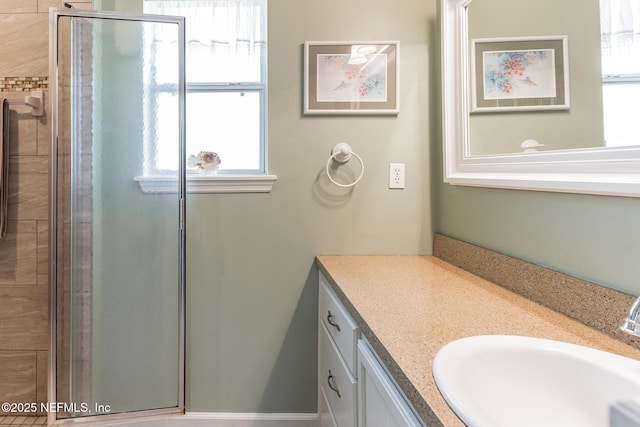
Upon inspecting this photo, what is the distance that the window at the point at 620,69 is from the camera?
0.74 m

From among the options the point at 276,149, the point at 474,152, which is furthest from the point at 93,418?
the point at 474,152

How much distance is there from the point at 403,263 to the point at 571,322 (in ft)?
2.39

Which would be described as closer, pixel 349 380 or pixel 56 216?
pixel 349 380

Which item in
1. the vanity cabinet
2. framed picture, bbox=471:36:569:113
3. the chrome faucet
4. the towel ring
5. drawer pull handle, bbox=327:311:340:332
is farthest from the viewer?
the towel ring

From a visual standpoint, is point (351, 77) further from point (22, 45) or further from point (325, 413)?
point (22, 45)

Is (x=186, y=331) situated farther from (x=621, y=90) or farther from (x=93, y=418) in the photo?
(x=621, y=90)

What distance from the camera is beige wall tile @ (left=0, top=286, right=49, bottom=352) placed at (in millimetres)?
1724

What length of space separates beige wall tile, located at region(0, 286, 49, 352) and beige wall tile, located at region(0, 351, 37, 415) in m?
0.04

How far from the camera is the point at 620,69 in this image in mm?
764

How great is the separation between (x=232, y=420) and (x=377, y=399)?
1.21m

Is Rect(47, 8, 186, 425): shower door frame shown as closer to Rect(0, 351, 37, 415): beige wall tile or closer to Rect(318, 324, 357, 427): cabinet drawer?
Rect(0, 351, 37, 415): beige wall tile

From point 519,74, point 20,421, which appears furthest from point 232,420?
point 519,74

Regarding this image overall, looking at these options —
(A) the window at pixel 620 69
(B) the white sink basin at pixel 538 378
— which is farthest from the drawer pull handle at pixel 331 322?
(A) the window at pixel 620 69

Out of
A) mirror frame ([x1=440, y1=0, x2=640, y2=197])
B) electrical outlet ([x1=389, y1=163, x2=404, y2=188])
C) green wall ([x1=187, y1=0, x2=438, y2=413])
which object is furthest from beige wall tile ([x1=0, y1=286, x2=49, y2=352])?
mirror frame ([x1=440, y1=0, x2=640, y2=197])
